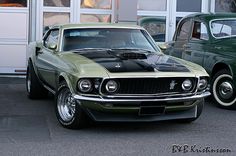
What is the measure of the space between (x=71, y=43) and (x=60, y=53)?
1.08ft

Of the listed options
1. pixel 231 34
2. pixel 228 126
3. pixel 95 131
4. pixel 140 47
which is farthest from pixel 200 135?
pixel 231 34

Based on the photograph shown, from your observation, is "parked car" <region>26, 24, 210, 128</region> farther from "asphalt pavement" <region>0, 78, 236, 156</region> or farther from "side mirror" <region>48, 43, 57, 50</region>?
"asphalt pavement" <region>0, 78, 236, 156</region>

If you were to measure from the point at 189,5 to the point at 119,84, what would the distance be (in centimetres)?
791

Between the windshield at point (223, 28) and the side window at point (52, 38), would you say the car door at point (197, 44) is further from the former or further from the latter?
the side window at point (52, 38)

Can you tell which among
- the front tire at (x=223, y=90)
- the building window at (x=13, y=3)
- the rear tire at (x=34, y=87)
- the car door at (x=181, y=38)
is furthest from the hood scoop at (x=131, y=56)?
the building window at (x=13, y=3)

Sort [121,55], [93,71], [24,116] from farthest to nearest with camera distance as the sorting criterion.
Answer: [24,116] → [121,55] → [93,71]

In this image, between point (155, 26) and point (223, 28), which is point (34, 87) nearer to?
point (223, 28)

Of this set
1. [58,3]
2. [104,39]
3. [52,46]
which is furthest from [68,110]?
[58,3]

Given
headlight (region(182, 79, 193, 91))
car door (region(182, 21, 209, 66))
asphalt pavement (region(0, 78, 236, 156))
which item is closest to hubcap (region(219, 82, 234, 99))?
asphalt pavement (region(0, 78, 236, 156))

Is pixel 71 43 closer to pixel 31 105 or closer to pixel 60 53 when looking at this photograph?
pixel 60 53

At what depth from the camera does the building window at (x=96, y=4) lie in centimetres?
1372

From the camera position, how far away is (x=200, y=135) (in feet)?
23.2

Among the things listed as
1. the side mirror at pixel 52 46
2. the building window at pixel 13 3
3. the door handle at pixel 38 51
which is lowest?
the door handle at pixel 38 51

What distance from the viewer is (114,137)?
22.6 ft
